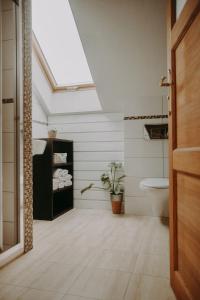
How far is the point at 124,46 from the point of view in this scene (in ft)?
8.74

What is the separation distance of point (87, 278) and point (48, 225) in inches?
53.4

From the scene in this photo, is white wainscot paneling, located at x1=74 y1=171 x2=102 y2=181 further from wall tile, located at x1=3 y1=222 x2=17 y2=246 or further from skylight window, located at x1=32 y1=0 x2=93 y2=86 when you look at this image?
wall tile, located at x1=3 y1=222 x2=17 y2=246

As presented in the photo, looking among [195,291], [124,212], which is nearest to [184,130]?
[195,291]

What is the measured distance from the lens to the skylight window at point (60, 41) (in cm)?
295

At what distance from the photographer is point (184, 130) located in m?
1.25

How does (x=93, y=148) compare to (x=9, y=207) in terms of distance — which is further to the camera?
(x=93, y=148)

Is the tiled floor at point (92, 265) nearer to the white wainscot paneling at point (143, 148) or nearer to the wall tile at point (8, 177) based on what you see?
the wall tile at point (8, 177)

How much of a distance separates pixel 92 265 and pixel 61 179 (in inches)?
65.7

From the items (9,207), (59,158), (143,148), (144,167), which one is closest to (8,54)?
(9,207)

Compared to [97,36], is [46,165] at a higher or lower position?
lower

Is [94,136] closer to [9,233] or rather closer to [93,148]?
[93,148]

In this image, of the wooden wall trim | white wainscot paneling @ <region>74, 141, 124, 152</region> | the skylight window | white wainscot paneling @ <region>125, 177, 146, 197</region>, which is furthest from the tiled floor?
the skylight window

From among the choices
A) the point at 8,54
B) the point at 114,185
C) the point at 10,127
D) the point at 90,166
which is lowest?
the point at 114,185

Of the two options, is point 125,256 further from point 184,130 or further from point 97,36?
point 97,36
